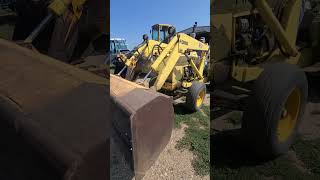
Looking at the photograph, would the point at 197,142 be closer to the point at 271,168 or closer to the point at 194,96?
the point at 271,168

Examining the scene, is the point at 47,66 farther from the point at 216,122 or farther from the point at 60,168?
the point at 216,122

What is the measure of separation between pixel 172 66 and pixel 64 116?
2.33 metres

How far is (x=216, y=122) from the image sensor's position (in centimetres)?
142

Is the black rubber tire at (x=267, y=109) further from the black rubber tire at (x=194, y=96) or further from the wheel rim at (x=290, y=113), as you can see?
the black rubber tire at (x=194, y=96)

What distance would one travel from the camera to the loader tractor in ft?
3.66

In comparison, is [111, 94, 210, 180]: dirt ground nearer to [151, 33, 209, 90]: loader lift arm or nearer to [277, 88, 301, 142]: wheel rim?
[277, 88, 301, 142]: wheel rim

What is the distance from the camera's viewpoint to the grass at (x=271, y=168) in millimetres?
1121

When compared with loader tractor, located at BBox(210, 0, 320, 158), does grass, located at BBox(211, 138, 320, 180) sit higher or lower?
lower

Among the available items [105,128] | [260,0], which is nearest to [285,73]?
[260,0]

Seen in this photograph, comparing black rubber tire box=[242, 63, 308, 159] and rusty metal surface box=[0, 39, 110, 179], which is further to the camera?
black rubber tire box=[242, 63, 308, 159]

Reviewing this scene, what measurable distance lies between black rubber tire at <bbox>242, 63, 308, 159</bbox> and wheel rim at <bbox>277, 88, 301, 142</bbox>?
0.32 ft

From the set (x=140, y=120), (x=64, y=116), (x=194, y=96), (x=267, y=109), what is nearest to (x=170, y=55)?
(x=194, y=96)

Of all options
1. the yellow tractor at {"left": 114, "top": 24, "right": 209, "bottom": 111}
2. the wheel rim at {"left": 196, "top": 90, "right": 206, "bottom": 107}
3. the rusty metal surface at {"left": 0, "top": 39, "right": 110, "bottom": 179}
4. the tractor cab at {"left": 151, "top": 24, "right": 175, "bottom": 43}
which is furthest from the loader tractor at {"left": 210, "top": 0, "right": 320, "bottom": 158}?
the wheel rim at {"left": 196, "top": 90, "right": 206, "bottom": 107}

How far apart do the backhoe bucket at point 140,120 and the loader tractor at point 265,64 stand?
0.31 m
